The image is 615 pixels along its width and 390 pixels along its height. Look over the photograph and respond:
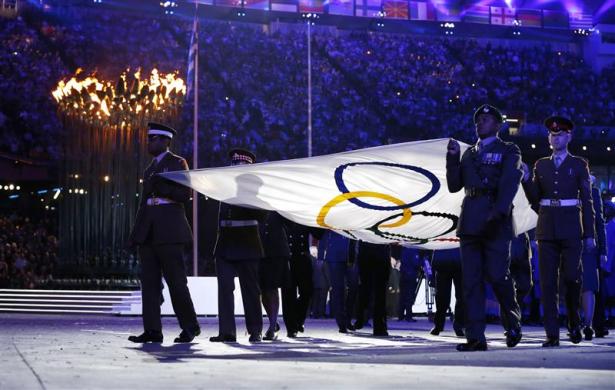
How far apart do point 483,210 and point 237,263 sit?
3.00 meters

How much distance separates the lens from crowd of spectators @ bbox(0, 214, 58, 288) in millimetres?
23578

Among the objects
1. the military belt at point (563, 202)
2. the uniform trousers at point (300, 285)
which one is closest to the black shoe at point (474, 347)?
the military belt at point (563, 202)

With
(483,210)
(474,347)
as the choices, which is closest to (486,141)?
(483,210)

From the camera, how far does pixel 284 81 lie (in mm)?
41312

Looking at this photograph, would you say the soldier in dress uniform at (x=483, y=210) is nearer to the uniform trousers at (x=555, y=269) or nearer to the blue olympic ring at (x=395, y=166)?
the uniform trousers at (x=555, y=269)

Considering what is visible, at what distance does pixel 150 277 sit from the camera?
9.48 meters

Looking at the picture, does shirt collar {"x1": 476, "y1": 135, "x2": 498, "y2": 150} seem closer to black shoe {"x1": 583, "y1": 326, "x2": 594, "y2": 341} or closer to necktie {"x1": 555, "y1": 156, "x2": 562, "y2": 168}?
necktie {"x1": 555, "y1": 156, "x2": 562, "y2": 168}

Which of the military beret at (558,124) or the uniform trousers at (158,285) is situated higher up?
the military beret at (558,124)

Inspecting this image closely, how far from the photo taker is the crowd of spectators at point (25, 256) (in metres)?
23.6

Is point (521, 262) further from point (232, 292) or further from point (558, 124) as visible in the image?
point (232, 292)

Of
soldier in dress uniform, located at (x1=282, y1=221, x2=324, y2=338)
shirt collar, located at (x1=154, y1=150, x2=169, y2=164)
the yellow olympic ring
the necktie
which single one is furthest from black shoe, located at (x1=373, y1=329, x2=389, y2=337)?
shirt collar, located at (x1=154, y1=150, x2=169, y2=164)

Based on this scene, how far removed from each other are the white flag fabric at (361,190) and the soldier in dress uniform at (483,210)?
6.37 ft

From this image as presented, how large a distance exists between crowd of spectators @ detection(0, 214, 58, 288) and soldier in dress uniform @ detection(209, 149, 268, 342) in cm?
1344

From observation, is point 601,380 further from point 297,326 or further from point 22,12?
point 22,12
